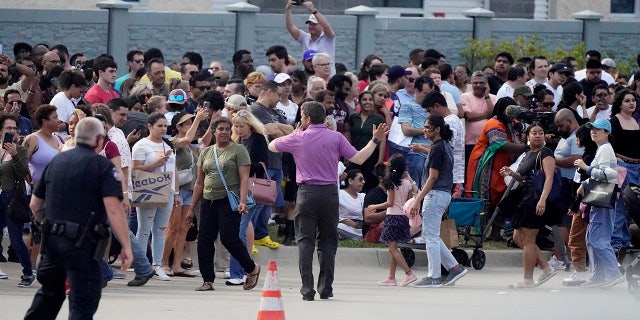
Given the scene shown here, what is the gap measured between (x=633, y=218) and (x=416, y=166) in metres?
3.65

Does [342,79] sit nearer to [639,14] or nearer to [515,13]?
[515,13]

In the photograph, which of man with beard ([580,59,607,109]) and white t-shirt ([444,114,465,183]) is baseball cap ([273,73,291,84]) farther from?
man with beard ([580,59,607,109])

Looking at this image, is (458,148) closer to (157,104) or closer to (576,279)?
(576,279)

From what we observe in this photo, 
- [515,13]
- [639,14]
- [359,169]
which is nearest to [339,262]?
[359,169]

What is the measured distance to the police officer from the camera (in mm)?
10750

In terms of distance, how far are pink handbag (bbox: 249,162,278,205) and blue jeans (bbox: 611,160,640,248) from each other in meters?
3.76

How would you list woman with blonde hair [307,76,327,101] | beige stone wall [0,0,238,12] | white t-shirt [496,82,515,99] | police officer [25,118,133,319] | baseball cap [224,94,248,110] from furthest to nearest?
beige stone wall [0,0,238,12] → white t-shirt [496,82,515,99] → woman with blonde hair [307,76,327,101] → baseball cap [224,94,248,110] → police officer [25,118,133,319]

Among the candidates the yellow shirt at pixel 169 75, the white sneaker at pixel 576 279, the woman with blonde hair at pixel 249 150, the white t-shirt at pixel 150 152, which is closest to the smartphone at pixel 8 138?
the white t-shirt at pixel 150 152

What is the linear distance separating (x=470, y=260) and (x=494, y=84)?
4.48 meters

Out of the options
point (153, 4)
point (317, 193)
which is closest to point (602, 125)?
point (317, 193)

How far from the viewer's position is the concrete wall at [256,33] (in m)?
25.1

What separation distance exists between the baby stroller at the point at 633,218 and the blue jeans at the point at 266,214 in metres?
4.03

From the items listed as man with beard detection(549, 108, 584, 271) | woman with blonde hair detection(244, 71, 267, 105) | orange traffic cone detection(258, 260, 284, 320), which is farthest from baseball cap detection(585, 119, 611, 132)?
orange traffic cone detection(258, 260, 284, 320)

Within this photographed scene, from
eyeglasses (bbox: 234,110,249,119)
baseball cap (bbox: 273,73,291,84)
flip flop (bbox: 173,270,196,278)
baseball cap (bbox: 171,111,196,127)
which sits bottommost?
flip flop (bbox: 173,270,196,278)
